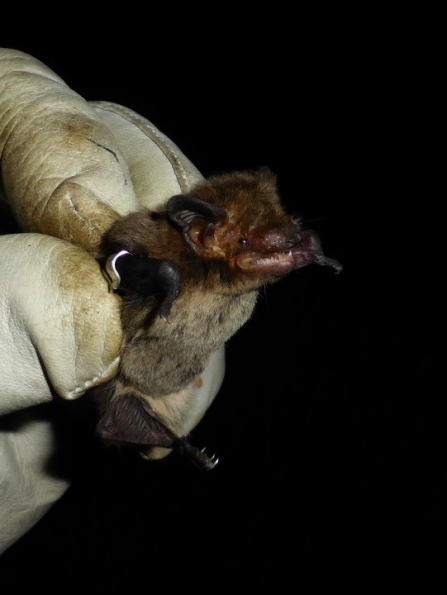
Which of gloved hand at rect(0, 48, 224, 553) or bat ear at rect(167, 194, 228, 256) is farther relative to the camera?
gloved hand at rect(0, 48, 224, 553)

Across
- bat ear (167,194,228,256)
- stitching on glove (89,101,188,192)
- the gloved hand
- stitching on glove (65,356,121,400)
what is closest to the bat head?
bat ear (167,194,228,256)

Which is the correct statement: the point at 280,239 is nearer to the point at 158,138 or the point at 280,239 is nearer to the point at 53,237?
the point at 53,237

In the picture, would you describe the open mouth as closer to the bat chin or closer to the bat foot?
the bat chin

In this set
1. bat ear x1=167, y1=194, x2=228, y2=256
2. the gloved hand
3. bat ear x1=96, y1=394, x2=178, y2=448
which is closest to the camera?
bat ear x1=167, y1=194, x2=228, y2=256

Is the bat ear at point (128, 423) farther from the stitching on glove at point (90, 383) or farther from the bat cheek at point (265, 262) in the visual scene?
the bat cheek at point (265, 262)

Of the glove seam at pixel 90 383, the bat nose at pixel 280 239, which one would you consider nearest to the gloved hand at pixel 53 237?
the glove seam at pixel 90 383

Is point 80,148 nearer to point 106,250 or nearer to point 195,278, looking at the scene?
point 106,250

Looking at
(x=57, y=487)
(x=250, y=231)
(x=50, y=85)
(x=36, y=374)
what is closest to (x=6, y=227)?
(x=50, y=85)

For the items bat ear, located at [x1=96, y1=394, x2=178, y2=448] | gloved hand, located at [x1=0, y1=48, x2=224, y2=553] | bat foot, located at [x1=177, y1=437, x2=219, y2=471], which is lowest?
bat foot, located at [x1=177, y1=437, x2=219, y2=471]
